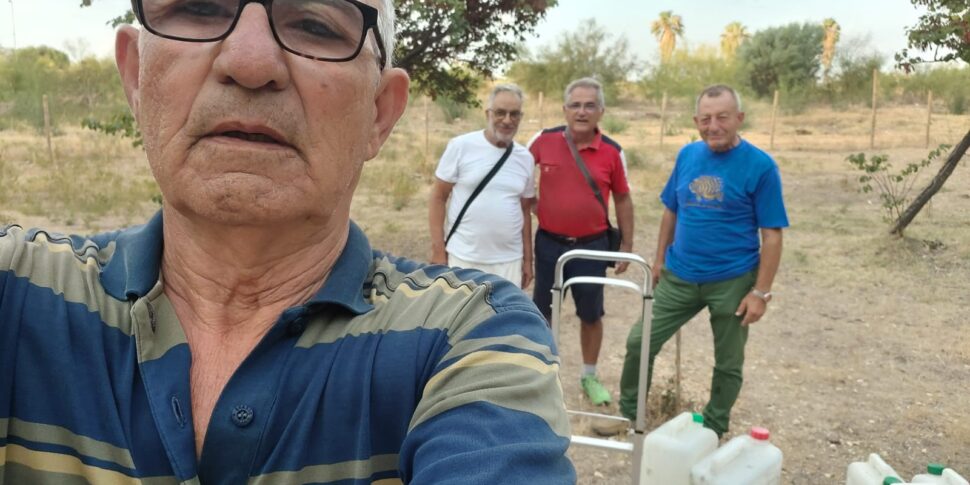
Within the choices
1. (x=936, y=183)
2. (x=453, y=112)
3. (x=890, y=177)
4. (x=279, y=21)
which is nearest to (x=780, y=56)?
(x=453, y=112)

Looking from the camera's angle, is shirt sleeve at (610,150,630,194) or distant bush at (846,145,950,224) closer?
shirt sleeve at (610,150,630,194)

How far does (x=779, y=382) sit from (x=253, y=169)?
4814mm

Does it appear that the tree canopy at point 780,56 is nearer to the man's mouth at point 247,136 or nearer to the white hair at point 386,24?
the white hair at point 386,24

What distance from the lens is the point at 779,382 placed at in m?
5.18

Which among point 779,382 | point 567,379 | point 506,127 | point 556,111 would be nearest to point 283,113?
point 506,127

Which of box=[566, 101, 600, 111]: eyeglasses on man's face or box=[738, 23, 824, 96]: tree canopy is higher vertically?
box=[738, 23, 824, 96]: tree canopy

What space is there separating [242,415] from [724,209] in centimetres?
328

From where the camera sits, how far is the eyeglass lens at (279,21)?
3.55 ft

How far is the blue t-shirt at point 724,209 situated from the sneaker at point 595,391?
36.2 inches

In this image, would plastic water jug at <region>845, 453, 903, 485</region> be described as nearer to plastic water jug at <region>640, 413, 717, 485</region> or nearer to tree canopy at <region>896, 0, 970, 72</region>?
plastic water jug at <region>640, 413, 717, 485</region>

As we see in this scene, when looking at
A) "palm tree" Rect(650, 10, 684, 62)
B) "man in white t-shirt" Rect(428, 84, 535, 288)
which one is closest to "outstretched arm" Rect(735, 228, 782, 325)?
"man in white t-shirt" Rect(428, 84, 535, 288)

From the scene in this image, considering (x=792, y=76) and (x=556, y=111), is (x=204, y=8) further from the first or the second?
(x=792, y=76)

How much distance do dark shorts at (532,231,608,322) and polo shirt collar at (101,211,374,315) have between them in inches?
124

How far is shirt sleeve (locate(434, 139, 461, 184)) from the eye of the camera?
4359 mm
